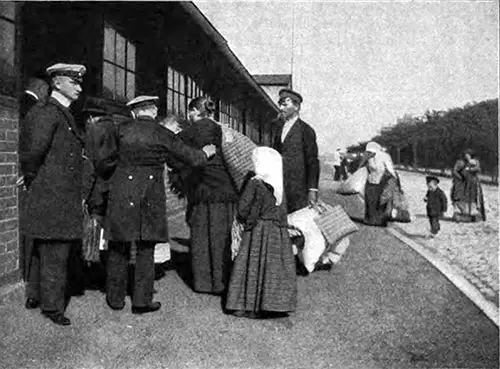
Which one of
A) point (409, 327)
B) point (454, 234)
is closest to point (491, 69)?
point (409, 327)

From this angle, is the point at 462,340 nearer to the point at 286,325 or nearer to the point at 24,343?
the point at 286,325

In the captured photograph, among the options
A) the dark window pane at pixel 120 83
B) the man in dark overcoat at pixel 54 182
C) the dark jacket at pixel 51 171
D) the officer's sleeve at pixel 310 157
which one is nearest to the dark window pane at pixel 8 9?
the man in dark overcoat at pixel 54 182

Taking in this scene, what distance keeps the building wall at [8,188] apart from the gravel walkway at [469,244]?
13.1 feet

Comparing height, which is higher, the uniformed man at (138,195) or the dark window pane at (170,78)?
the dark window pane at (170,78)

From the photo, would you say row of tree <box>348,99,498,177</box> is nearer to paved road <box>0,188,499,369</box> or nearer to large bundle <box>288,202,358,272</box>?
large bundle <box>288,202,358,272</box>

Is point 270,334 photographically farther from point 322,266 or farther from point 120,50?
point 120,50

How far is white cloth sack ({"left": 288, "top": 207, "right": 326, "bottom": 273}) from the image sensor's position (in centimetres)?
520

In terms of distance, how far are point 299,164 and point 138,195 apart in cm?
199

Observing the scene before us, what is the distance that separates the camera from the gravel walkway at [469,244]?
6047 millimetres

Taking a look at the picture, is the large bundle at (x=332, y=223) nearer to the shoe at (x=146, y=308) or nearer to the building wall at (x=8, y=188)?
the shoe at (x=146, y=308)

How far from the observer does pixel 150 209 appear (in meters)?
4.02

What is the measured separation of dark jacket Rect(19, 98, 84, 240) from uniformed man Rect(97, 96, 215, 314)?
0.29m

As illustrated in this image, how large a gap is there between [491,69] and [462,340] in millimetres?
2421

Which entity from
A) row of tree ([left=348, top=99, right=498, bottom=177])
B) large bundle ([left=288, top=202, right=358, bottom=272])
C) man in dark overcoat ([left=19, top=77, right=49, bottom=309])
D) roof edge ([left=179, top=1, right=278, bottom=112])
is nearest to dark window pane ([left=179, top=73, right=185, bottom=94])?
roof edge ([left=179, top=1, right=278, bottom=112])
